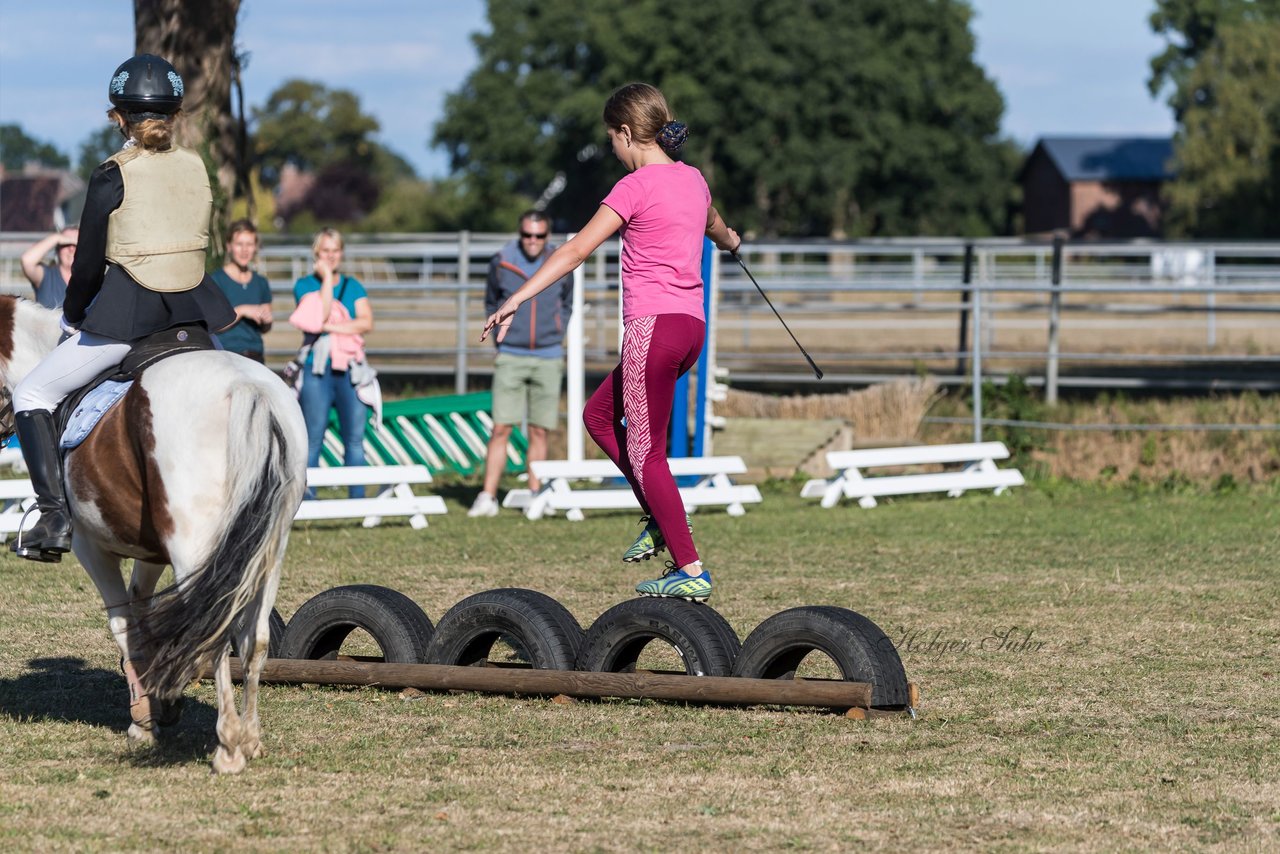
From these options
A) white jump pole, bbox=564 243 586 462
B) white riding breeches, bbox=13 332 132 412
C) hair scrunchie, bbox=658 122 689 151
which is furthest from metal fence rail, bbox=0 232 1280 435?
white riding breeches, bbox=13 332 132 412

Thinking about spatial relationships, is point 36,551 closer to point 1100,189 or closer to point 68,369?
point 68,369

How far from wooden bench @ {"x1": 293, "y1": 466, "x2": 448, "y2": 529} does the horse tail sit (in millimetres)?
5996

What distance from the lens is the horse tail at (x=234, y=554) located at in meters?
4.83

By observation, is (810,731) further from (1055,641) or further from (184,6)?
(184,6)

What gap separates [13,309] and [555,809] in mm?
2904

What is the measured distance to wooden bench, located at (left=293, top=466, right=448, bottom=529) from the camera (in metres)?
11.1

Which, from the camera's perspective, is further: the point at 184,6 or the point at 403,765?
the point at 184,6

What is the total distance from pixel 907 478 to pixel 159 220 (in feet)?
28.3

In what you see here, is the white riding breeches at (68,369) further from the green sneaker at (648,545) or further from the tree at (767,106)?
the tree at (767,106)

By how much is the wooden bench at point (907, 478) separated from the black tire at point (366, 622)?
671 centimetres

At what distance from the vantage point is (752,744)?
5305 mm

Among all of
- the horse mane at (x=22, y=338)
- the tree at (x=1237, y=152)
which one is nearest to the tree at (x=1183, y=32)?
the tree at (x=1237, y=152)

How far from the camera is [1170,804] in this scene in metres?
4.51

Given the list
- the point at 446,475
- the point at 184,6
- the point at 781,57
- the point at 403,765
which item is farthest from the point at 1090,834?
the point at 781,57
